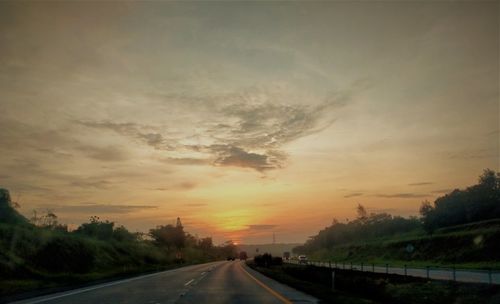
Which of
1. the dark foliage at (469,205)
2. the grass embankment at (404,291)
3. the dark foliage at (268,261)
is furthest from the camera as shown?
the dark foliage at (469,205)

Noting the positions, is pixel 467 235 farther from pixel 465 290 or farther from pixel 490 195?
pixel 465 290

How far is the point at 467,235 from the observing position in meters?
71.6

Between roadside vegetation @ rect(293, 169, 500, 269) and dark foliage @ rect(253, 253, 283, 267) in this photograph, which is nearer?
roadside vegetation @ rect(293, 169, 500, 269)

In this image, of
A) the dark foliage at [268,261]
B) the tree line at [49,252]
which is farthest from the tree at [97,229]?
the dark foliage at [268,261]

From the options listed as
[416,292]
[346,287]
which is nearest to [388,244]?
[346,287]

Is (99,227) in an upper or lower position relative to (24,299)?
upper

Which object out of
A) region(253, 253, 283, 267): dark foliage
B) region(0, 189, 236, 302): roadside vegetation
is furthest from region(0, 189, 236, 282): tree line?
region(253, 253, 283, 267): dark foliage

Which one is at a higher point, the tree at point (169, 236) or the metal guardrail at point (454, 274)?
the tree at point (169, 236)

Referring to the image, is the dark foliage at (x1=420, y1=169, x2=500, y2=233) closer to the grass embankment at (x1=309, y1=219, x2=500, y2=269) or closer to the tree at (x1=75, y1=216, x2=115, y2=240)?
the grass embankment at (x1=309, y1=219, x2=500, y2=269)

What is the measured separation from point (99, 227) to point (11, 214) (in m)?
42.1

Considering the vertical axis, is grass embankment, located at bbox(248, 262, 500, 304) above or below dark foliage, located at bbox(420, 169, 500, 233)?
below

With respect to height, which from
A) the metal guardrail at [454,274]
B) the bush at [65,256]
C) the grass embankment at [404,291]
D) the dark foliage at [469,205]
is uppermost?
the dark foliage at [469,205]

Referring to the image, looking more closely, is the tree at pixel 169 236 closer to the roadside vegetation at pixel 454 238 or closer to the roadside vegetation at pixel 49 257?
the roadside vegetation at pixel 454 238

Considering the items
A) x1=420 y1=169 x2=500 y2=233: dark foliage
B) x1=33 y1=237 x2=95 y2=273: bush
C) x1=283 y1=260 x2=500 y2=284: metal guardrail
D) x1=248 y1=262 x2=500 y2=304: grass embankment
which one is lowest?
x1=248 y1=262 x2=500 y2=304: grass embankment
